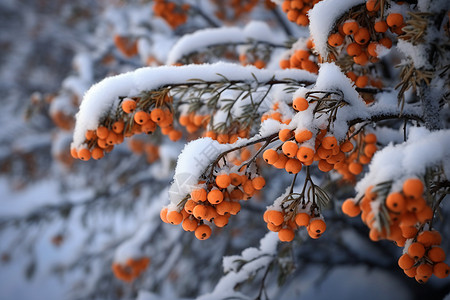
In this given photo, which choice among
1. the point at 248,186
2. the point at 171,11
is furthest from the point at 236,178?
the point at 171,11

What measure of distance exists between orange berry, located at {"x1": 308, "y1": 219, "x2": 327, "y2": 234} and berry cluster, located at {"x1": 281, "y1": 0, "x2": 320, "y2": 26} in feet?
4.08

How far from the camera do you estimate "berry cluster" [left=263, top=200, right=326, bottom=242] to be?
132 centimetres

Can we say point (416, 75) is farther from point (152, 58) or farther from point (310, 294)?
point (310, 294)

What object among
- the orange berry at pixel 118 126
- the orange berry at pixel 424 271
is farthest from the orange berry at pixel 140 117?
the orange berry at pixel 424 271

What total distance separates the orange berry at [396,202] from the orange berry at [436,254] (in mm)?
400

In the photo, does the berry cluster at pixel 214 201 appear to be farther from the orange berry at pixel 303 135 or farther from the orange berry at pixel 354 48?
the orange berry at pixel 354 48

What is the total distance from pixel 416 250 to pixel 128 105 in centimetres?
153

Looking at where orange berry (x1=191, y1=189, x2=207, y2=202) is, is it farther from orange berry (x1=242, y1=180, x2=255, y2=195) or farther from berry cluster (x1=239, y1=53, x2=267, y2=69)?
berry cluster (x1=239, y1=53, x2=267, y2=69)

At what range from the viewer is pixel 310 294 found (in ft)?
15.4

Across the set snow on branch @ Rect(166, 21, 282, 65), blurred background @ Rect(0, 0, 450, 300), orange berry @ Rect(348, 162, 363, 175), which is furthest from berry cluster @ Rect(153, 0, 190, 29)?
orange berry @ Rect(348, 162, 363, 175)

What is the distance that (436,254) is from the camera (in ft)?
3.89

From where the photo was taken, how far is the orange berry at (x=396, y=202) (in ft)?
3.19

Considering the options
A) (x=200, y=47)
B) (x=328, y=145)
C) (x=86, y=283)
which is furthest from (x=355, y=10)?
(x=86, y=283)

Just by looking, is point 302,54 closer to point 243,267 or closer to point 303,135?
point 303,135
